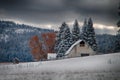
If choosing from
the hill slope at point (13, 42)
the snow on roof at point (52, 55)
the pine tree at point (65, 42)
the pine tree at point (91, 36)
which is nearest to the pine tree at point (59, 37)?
the pine tree at point (65, 42)

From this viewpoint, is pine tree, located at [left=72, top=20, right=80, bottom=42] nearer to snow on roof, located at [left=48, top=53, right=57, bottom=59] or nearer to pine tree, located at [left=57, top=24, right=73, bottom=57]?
pine tree, located at [left=57, top=24, right=73, bottom=57]

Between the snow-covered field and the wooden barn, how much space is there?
2.38ft

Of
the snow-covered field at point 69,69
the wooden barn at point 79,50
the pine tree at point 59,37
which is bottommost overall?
the snow-covered field at point 69,69

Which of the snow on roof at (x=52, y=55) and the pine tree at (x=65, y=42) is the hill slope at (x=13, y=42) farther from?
the pine tree at (x=65, y=42)

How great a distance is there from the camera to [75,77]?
23.1 feet

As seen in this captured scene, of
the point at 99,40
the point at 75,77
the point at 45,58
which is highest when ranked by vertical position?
the point at 99,40

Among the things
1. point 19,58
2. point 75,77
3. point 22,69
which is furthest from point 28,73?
point 75,77

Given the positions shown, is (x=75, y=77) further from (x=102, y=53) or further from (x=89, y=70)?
(x=102, y=53)

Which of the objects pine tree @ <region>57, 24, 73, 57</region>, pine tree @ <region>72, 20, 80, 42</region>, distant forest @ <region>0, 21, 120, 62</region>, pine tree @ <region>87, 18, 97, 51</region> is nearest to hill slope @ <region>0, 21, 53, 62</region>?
distant forest @ <region>0, 21, 120, 62</region>

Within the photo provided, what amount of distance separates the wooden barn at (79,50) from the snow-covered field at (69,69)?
2.38ft

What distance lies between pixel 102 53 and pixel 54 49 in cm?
176

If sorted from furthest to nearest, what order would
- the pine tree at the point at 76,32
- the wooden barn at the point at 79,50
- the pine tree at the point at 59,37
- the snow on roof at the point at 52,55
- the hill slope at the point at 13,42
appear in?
the pine tree at the point at 59,37, the pine tree at the point at 76,32, the wooden barn at the point at 79,50, the snow on roof at the point at 52,55, the hill slope at the point at 13,42

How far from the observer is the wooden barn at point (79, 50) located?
321 inches

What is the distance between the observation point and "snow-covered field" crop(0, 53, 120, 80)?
22.4ft
